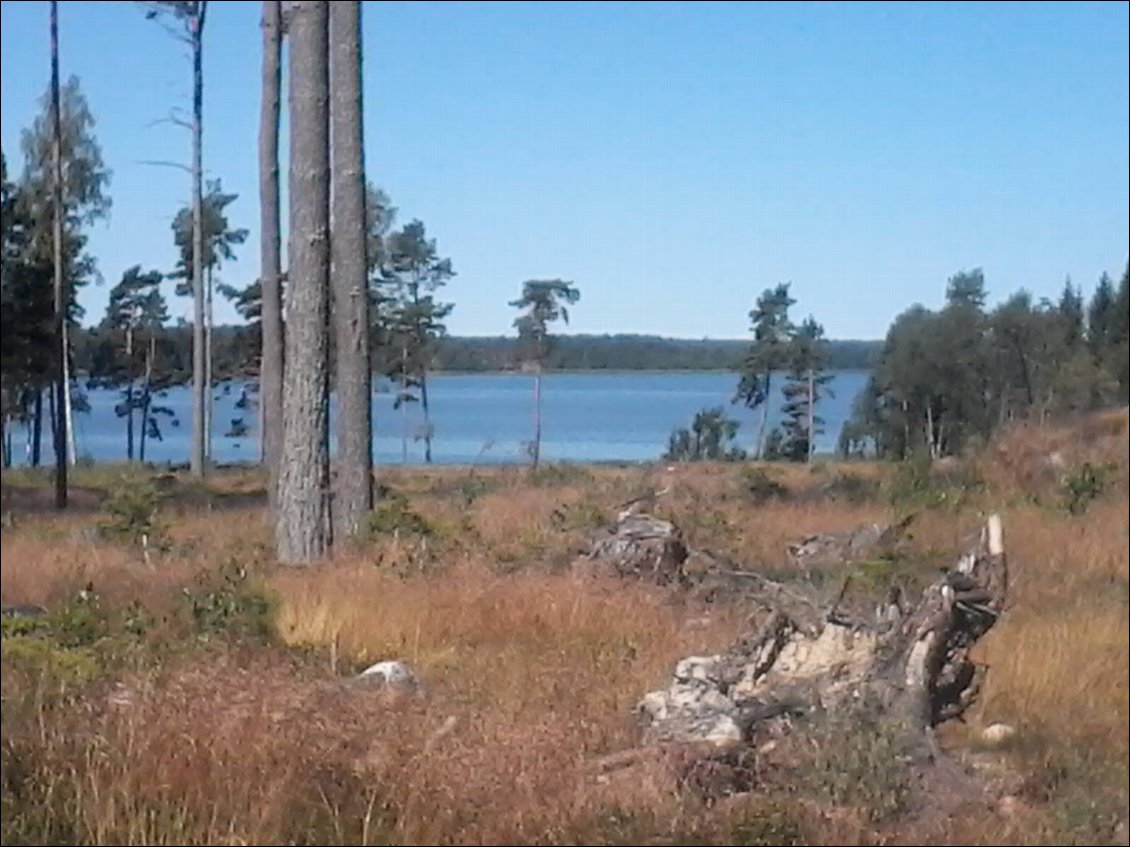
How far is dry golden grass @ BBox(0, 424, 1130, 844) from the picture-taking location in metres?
4.21

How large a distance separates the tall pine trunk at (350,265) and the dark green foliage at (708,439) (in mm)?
4202

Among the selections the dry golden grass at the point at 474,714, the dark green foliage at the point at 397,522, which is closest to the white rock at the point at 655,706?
the dry golden grass at the point at 474,714

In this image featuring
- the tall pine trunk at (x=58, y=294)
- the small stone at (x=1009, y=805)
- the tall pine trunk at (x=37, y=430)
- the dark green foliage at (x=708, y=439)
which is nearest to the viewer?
the small stone at (x=1009, y=805)

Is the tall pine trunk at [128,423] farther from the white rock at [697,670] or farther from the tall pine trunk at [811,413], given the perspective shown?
the white rock at [697,670]

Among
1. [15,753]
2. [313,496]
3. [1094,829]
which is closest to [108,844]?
[15,753]

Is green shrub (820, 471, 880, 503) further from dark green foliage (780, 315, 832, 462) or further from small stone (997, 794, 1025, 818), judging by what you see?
small stone (997, 794, 1025, 818)

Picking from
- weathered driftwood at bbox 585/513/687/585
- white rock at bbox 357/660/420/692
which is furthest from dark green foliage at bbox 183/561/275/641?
weathered driftwood at bbox 585/513/687/585

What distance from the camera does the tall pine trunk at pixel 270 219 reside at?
61.7ft

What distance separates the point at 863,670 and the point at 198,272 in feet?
51.2

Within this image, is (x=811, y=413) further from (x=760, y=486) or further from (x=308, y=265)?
(x=308, y=265)

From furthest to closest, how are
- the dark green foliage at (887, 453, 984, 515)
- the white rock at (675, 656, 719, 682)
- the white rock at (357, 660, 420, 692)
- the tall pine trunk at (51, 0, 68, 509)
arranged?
the white rock at (357, 660, 420, 692) < the white rock at (675, 656, 719, 682) < the dark green foliage at (887, 453, 984, 515) < the tall pine trunk at (51, 0, 68, 509)

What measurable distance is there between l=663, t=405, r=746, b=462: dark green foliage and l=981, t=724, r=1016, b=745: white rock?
2902mm

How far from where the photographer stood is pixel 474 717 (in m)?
5.59

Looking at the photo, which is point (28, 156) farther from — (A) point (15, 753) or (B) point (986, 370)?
(B) point (986, 370)
